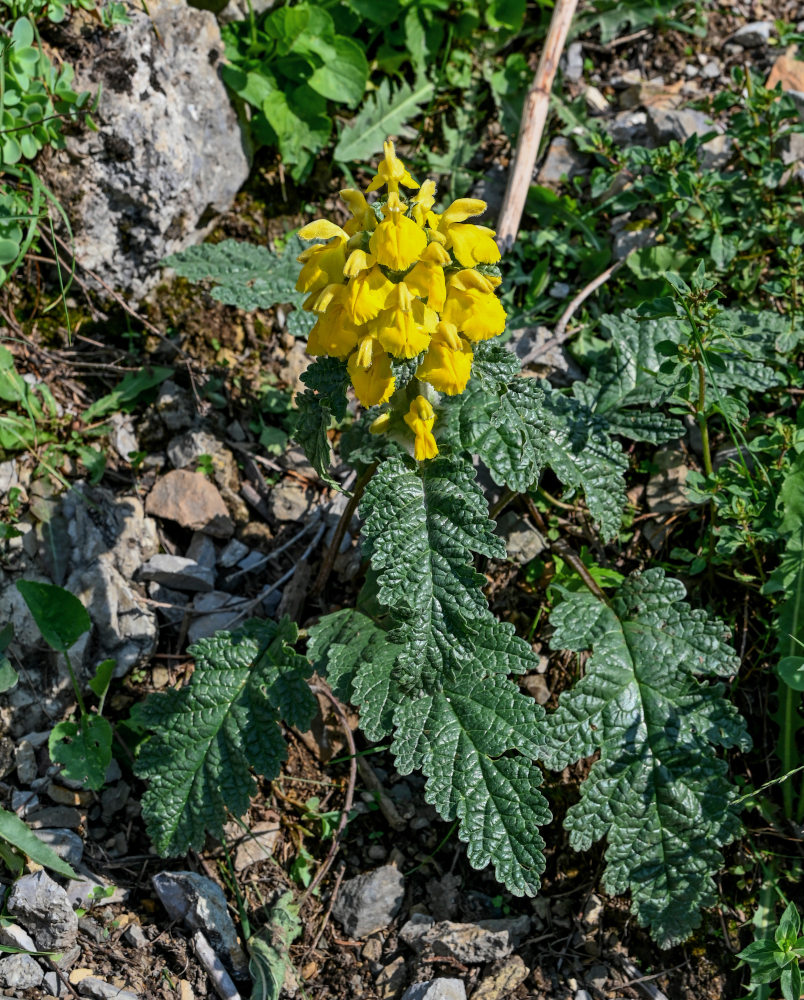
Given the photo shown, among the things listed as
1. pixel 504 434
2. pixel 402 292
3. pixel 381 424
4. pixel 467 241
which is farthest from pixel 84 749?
pixel 467 241

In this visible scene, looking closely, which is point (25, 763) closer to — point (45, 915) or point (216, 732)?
point (45, 915)

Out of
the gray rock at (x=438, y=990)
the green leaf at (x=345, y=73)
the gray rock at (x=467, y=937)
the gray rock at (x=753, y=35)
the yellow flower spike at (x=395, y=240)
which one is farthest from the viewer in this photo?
the gray rock at (x=753, y=35)

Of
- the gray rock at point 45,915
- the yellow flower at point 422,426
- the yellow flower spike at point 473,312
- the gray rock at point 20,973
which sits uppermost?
the yellow flower spike at point 473,312

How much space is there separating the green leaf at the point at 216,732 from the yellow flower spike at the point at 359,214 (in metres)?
1.28

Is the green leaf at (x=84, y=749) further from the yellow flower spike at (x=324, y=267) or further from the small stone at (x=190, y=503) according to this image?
the yellow flower spike at (x=324, y=267)

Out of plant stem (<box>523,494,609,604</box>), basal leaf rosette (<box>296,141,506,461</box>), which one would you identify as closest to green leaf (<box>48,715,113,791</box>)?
basal leaf rosette (<box>296,141,506,461</box>)

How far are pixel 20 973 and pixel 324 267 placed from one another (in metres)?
2.18

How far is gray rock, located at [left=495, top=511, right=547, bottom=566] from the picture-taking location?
3.40 metres

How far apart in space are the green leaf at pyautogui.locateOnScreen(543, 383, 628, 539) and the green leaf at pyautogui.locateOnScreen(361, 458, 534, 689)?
50 cm

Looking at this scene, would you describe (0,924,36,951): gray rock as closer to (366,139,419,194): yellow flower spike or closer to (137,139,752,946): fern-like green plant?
(137,139,752,946): fern-like green plant

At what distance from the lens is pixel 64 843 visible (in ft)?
9.42

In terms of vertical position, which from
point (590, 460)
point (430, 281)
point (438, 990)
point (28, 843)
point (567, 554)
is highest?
point (430, 281)

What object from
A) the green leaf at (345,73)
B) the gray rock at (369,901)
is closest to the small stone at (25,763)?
the gray rock at (369,901)

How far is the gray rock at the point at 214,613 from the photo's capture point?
11.1ft
